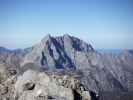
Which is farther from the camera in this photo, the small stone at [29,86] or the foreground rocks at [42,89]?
the small stone at [29,86]

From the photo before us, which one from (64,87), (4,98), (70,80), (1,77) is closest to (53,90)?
(64,87)

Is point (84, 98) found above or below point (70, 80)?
below

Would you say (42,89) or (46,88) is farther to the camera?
(46,88)

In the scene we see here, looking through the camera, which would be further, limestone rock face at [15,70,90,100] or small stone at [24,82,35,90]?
small stone at [24,82,35,90]

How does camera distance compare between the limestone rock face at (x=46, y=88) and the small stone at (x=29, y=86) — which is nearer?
the limestone rock face at (x=46, y=88)

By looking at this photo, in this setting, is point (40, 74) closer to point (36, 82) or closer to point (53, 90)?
point (36, 82)

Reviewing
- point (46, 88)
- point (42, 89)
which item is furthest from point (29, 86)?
point (46, 88)

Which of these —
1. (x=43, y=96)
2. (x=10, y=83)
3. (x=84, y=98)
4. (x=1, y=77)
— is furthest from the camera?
(x=1, y=77)

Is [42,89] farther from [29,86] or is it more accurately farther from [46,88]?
[29,86]
